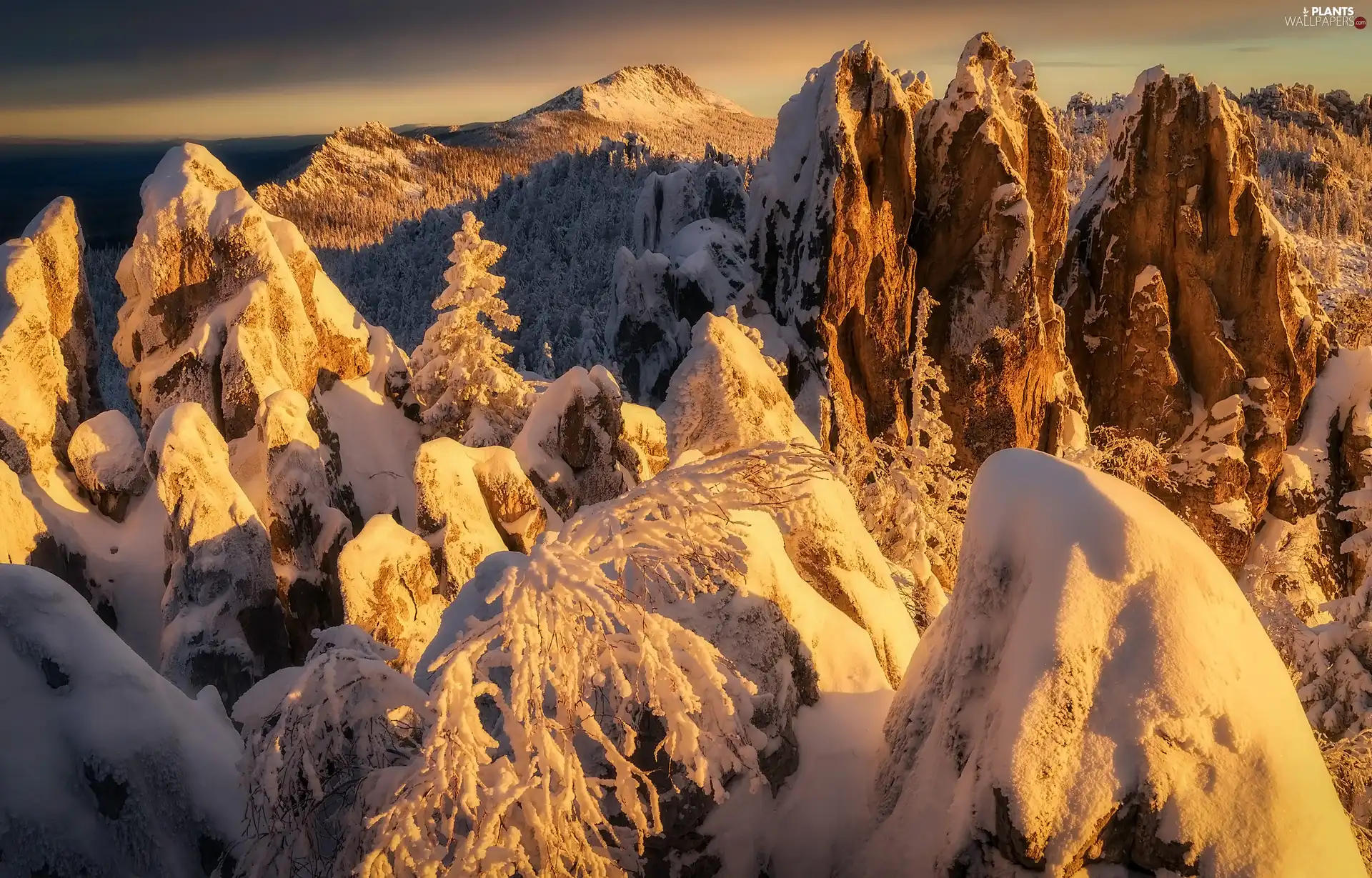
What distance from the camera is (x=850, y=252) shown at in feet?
96.5

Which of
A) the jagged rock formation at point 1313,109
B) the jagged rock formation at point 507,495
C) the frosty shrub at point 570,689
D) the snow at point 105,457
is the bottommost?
the jagged rock formation at point 507,495

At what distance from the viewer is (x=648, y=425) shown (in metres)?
19.5

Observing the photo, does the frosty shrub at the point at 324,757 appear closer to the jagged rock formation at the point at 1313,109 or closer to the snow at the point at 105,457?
the snow at the point at 105,457

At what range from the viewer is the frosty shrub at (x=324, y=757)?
485 cm

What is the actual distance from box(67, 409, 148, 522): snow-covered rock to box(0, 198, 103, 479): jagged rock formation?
2.17 ft

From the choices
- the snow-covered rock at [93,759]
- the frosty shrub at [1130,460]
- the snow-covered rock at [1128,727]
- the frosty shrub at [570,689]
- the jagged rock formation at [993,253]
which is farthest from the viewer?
the jagged rock formation at [993,253]

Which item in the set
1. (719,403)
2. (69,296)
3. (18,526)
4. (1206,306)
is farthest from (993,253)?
(18,526)

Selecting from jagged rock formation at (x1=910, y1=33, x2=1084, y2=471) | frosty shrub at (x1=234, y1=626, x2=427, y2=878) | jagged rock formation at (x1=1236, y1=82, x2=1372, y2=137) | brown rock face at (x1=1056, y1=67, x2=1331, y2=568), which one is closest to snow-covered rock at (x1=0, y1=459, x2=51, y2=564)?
frosty shrub at (x1=234, y1=626, x2=427, y2=878)

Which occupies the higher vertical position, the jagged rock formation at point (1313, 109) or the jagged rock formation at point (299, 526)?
the jagged rock formation at point (1313, 109)

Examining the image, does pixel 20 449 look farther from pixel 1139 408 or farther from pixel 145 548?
pixel 1139 408

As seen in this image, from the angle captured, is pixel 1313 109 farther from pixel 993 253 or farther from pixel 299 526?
pixel 299 526

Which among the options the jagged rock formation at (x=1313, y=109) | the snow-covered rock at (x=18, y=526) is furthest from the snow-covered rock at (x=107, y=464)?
the jagged rock formation at (x=1313, y=109)

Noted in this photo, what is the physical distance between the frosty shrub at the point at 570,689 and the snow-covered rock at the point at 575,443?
12169 mm

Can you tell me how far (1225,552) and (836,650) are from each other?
30425mm
